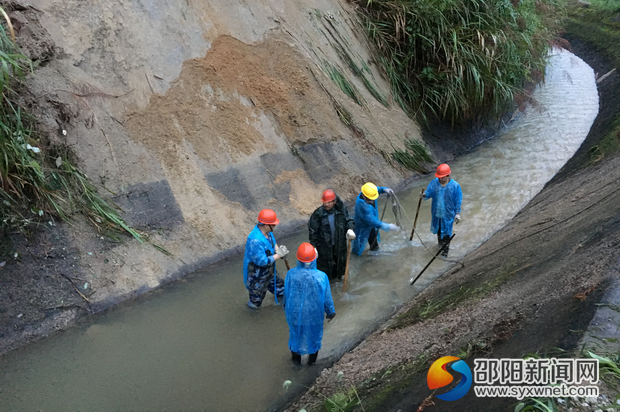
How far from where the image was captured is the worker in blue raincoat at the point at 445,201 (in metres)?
6.07

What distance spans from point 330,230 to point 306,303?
159 cm

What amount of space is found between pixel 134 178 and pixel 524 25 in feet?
Result: 31.4

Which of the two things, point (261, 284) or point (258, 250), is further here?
point (261, 284)

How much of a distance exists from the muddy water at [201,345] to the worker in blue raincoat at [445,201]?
0.40 m

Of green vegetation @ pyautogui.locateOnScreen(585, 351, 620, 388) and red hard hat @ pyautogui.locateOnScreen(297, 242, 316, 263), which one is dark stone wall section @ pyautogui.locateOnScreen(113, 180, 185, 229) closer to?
red hard hat @ pyautogui.locateOnScreen(297, 242, 316, 263)

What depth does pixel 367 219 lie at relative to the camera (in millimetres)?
5793

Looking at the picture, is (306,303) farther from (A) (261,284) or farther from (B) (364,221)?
(B) (364,221)

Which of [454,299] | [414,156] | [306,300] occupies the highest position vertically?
[306,300]

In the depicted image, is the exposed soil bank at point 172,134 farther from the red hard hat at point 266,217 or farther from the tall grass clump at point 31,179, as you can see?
the red hard hat at point 266,217

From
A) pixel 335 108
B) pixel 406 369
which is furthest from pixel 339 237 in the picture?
pixel 335 108

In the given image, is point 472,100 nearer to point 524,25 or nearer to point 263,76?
point 524,25

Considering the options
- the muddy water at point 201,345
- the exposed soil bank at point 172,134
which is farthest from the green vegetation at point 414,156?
the muddy water at point 201,345

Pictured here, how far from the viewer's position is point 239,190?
673 cm

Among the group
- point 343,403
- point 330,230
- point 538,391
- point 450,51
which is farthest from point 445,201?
point 450,51
